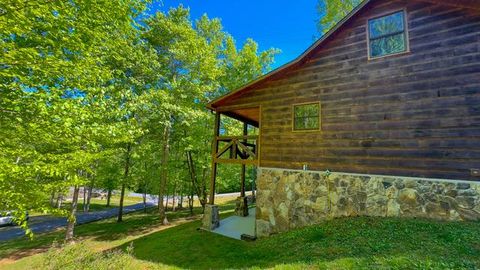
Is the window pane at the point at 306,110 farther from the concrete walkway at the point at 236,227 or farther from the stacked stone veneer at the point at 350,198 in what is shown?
the concrete walkway at the point at 236,227

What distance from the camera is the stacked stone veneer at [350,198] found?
22.8 feet

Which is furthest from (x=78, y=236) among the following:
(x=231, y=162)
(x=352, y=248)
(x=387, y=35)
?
(x=387, y=35)

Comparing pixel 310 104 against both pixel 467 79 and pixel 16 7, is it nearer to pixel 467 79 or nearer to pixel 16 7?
pixel 467 79

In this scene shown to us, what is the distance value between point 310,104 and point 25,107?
8416 mm

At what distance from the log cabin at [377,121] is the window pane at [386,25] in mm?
33

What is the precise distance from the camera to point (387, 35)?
334 inches

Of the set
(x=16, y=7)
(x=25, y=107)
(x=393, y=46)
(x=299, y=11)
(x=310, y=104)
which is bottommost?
(x=25, y=107)

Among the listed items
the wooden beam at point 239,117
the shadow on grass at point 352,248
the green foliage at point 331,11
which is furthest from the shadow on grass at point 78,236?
the green foliage at point 331,11

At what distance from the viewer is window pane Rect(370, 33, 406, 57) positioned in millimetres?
8219

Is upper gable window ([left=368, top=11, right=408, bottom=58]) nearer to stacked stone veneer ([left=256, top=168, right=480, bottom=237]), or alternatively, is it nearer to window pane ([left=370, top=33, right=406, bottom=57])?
window pane ([left=370, top=33, right=406, bottom=57])

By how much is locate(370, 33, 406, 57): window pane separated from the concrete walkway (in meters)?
8.42

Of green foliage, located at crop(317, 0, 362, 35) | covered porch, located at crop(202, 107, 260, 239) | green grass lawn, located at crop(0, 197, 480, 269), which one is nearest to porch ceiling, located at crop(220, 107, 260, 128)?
covered porch, located at crop(202, 107, 260, 239)

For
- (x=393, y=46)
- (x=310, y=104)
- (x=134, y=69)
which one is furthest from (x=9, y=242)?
(x=393, y=46)

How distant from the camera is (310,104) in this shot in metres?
9.79
